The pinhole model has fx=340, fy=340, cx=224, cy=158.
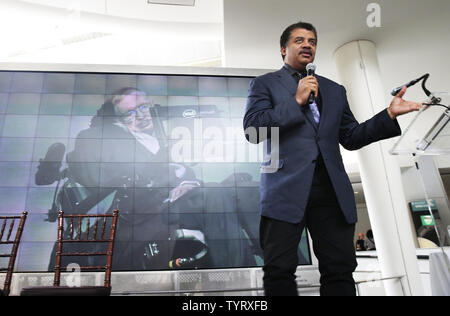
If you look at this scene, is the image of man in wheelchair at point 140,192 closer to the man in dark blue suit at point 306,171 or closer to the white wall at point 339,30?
the white wall at point 339,30

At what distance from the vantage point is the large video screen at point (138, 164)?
10.9 ft

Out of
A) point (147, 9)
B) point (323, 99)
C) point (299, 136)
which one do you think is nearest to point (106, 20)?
point (147, 9)

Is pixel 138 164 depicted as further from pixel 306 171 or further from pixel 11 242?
pixel 306 171

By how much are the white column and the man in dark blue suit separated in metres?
2.33

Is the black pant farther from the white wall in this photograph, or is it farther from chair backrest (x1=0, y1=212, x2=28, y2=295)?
the white wall

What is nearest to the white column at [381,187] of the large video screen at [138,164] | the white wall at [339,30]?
the white wall at [339,30]

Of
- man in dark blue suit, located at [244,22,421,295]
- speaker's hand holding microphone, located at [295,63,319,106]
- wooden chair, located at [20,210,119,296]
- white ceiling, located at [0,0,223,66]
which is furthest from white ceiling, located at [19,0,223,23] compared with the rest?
speaker's hand holding microphone, located at [295,63,319,106]

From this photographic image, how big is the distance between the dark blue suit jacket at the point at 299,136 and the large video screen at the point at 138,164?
2347 millimetres

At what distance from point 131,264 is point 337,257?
8.64 feet

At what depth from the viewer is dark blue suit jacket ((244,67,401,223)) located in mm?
1041

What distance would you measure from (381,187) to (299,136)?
2.56m

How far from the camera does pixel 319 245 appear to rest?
104 cm

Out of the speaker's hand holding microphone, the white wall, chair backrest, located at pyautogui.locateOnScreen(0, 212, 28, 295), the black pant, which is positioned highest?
the white wall

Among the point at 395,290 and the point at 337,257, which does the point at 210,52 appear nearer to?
the point at 395,290
